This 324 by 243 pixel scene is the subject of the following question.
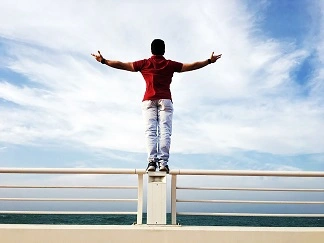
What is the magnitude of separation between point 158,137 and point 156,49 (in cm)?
93

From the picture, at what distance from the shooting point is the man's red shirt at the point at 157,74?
4.00 meters

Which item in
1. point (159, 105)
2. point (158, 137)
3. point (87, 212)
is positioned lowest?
point (87, 212)

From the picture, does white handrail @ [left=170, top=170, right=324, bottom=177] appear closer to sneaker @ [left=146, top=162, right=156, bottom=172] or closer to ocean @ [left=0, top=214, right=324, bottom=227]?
sneaker @ [left=146, top=162, right=156, bottom=172]

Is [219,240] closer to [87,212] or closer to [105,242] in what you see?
[105,242]

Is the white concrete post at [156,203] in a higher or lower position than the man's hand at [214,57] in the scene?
lower

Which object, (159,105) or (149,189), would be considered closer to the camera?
(149,189)

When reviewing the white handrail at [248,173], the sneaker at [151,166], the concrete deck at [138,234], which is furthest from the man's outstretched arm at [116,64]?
the concrete deck at [138,234]

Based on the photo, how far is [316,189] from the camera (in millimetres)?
3918

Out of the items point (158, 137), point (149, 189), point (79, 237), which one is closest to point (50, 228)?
point (79, 237)

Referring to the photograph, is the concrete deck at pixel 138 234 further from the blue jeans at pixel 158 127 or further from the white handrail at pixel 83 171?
the blue jeans at pixel 158 127

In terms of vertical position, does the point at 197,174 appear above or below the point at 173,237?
above

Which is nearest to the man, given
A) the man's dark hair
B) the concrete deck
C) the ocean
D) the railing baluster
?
the man's dark hair

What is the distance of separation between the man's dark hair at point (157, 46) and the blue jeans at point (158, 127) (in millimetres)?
546

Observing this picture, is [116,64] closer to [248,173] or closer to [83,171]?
[83,171]
